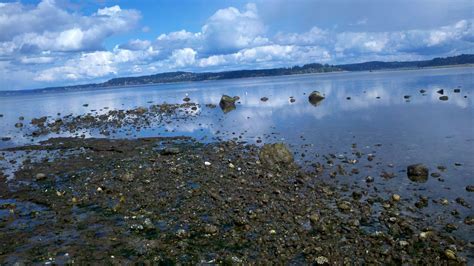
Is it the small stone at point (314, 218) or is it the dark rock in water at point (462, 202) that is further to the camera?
the dark rock in water at point (462, 202)

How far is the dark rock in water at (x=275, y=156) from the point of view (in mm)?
24453

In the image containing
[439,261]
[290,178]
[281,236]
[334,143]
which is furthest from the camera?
[334,143]

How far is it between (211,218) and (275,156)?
1009 cm

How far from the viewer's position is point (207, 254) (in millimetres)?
12562

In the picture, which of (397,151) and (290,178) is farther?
(397,151)

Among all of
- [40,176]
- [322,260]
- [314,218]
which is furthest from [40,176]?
[322,260]

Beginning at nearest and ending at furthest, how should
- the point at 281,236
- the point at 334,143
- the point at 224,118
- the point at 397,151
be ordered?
the point at 281,236
the point at 397,151
the point at 334,143
the point at 224,118

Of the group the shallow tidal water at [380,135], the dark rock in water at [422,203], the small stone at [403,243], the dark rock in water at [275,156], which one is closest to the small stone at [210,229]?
the small stone at [403,243]

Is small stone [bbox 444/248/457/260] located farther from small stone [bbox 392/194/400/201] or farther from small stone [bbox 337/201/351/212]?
small stone [bbox 392/194/400/201]

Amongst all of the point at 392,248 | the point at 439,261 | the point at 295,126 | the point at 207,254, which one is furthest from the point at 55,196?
the point at 295,126

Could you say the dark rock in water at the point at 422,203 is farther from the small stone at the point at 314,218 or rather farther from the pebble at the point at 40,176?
the pebble at the point at 40,176

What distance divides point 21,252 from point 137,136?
92.1 ft

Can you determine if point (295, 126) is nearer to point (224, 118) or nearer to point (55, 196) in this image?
point (224, 118)

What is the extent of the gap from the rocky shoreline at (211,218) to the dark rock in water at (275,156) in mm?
76
